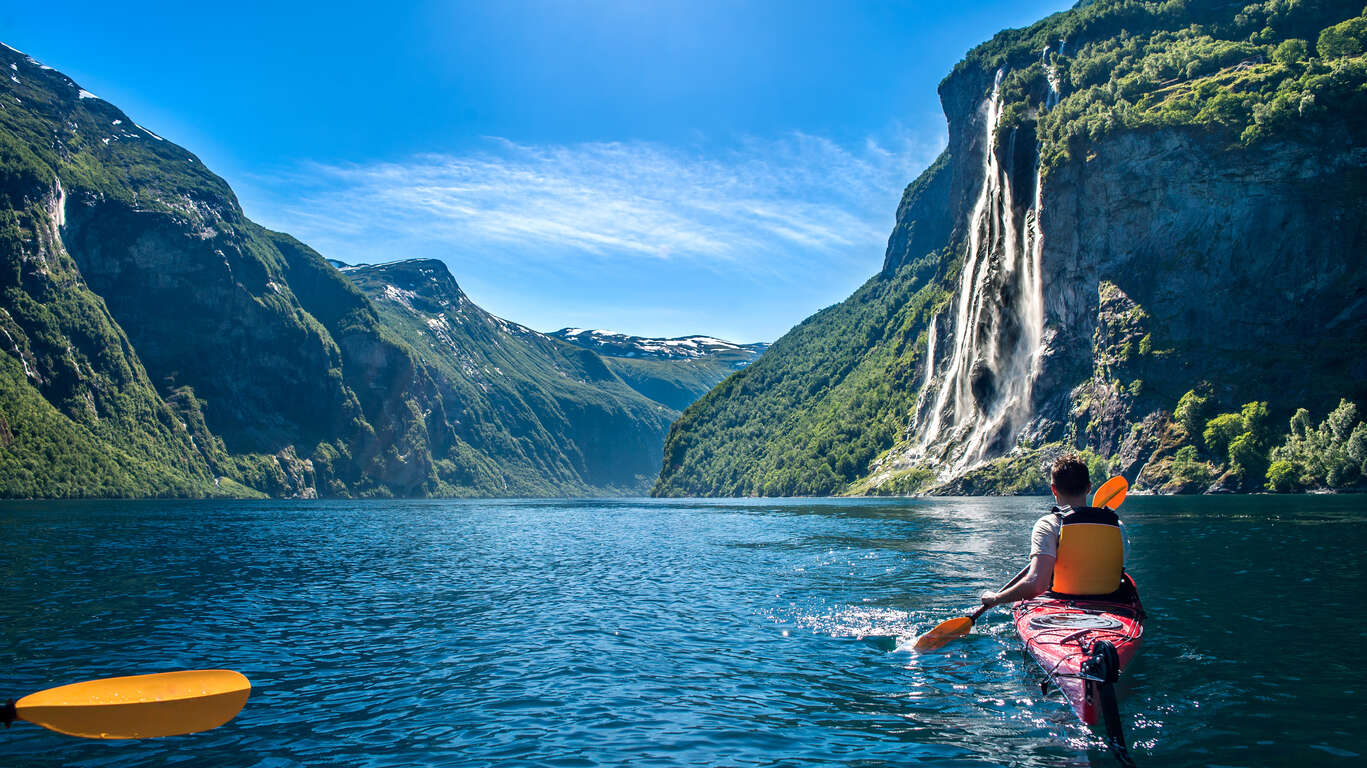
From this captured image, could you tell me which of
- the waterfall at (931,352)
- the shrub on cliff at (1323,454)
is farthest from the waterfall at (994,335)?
the shrub on cliff at (1323,454)

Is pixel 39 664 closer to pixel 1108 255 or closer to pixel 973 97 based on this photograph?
pixel 1108 255

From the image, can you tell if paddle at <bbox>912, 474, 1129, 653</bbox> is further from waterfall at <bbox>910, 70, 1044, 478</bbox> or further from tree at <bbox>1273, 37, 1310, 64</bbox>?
tree at <bbox>1273, 37, 1310, 64</bbox>

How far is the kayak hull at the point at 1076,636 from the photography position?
10422 millimetres

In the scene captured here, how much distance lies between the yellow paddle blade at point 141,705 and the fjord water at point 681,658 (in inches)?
45.1

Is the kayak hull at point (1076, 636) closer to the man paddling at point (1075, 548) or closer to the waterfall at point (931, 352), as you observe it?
the man paddling at point (1075, 548)

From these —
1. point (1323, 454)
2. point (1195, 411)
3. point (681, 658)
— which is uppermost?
point (1195, 411)

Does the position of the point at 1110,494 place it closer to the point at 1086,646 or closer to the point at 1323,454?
the point at 1086,646

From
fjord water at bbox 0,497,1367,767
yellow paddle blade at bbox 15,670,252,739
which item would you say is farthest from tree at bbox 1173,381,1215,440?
yellow paddle blade at bbox 15,670,252,739

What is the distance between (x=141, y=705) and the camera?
31.4 ft

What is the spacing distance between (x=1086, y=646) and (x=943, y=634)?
14.4ft

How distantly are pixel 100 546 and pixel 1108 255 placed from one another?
382 ft

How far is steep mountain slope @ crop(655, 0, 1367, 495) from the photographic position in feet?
298

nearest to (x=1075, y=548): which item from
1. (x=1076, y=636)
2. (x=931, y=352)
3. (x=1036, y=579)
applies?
(x=1036, y=579)

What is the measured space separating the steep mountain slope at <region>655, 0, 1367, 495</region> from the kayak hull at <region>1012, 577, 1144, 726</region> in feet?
281
